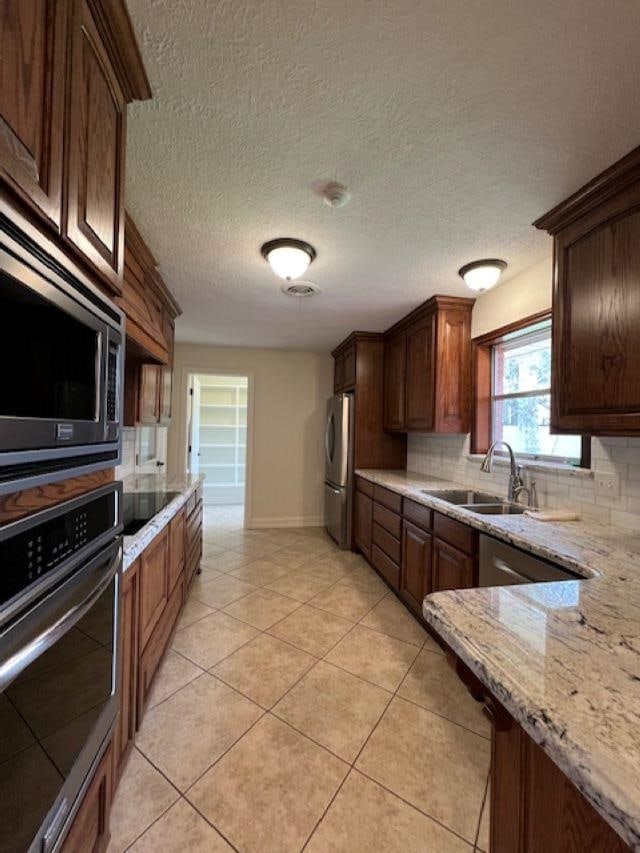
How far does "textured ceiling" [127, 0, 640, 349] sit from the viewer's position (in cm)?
93

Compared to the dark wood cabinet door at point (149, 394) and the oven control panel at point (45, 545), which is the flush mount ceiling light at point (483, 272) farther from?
the oven control panel at point (45, 545)

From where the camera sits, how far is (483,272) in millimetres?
2217

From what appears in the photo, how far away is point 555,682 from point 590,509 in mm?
1615

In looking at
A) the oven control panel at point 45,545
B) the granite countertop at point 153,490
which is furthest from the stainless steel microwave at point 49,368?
the granite countertop at point 153,490

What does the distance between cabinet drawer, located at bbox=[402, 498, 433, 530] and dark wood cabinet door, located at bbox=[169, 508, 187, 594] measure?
1572 millimetres

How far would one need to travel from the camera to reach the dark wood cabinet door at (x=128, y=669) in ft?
4.12

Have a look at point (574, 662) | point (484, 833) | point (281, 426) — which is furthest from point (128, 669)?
point (281, 426)

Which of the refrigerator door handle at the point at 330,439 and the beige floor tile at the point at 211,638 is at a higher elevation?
the refrigerator door handle at the point at 330,439

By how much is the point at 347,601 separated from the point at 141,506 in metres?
1.68

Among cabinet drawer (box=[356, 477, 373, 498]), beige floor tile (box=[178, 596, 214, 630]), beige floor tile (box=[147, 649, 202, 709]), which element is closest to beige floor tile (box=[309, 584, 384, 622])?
beige floor tile (box=[178, 596, 214, 630])

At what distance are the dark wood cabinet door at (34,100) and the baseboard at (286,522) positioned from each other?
172 inches

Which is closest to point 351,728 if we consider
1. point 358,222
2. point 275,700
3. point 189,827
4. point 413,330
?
point 275,700

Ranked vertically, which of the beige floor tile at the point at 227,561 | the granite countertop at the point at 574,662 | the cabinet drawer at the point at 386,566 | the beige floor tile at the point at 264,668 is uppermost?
the granite countertop at the point at 574,662

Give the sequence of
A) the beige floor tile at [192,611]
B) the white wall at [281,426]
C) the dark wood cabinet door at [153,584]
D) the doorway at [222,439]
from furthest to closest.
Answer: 1. the doorway at [222,439]
2. the white wall at [281,426]
3. the beige floor tile at [192,611]
4. the dark wood cabinet door at [153,584]
